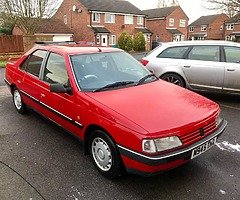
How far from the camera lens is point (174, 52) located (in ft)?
23.5

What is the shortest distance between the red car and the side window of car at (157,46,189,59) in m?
2.80

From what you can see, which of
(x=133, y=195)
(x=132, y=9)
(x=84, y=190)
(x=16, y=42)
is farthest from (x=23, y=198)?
(x=132, y=9)

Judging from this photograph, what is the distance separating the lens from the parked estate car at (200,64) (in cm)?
642

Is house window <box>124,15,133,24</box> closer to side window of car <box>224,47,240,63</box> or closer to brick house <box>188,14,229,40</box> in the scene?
brick house <box>188,14,229,40</box>

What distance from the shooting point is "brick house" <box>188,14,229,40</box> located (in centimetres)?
5975

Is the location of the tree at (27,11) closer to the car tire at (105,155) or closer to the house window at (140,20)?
the car tire at (105,155)

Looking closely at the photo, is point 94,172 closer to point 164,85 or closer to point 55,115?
point 55,115

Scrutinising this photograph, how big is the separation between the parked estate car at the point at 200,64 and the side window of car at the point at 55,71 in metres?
3.50

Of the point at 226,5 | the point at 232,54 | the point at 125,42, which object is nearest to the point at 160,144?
the point at 232,54

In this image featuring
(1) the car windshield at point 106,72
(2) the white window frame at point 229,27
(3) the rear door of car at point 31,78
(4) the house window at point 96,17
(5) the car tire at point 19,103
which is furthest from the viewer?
(2) the white window frame at point 229,27

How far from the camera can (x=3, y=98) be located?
7152 millimetres

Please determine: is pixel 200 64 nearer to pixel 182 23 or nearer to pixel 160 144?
pixel 160 144

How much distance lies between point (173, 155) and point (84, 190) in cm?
115

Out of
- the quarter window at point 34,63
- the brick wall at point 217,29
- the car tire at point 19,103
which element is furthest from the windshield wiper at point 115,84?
the brick wall at point 217,29
